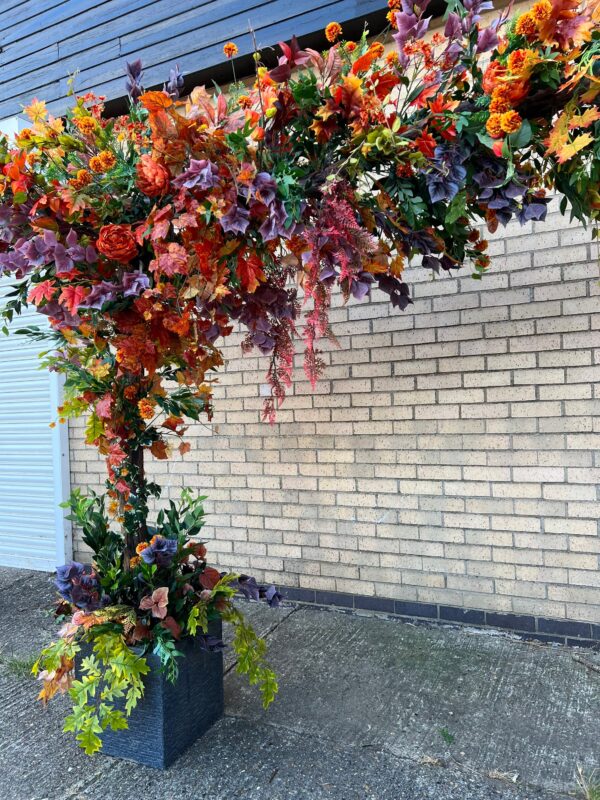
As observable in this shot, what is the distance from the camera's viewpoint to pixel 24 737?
8.89 feet

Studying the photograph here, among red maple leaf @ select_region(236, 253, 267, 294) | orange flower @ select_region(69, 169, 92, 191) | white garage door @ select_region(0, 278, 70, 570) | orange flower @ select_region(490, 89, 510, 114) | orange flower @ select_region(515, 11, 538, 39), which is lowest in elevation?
white garage door @ select_region(0, 278, 70, 570)

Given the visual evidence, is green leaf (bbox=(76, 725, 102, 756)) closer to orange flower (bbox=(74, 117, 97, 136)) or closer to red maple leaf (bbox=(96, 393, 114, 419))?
red maple leaf (bbox=(96, 393, 114, 419))

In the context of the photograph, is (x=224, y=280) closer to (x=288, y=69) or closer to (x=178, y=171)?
(x=178, y=171)

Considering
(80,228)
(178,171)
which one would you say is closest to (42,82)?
(80,228)

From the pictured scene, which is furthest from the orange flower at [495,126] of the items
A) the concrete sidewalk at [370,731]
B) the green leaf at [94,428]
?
the concrete sidewalk at [370,731]

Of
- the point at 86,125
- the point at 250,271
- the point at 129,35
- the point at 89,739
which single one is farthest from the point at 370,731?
the point at 129,35

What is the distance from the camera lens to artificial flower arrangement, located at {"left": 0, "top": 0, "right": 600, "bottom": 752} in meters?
1.63

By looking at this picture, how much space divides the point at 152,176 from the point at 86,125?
0.39m

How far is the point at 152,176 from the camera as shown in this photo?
177 cm

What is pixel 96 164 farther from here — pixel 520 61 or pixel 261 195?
pixel 520 61

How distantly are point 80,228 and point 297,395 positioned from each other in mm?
2241

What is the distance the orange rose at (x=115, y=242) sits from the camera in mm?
1869

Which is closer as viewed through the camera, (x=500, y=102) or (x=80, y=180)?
(x=500, y=102)

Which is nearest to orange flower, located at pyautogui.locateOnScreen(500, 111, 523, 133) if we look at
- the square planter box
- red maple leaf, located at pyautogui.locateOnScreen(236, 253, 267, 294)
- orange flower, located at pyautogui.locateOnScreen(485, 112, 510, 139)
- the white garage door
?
orange flower, located at pyautogui.locateOnScreen(485, 112, 510, 139)
